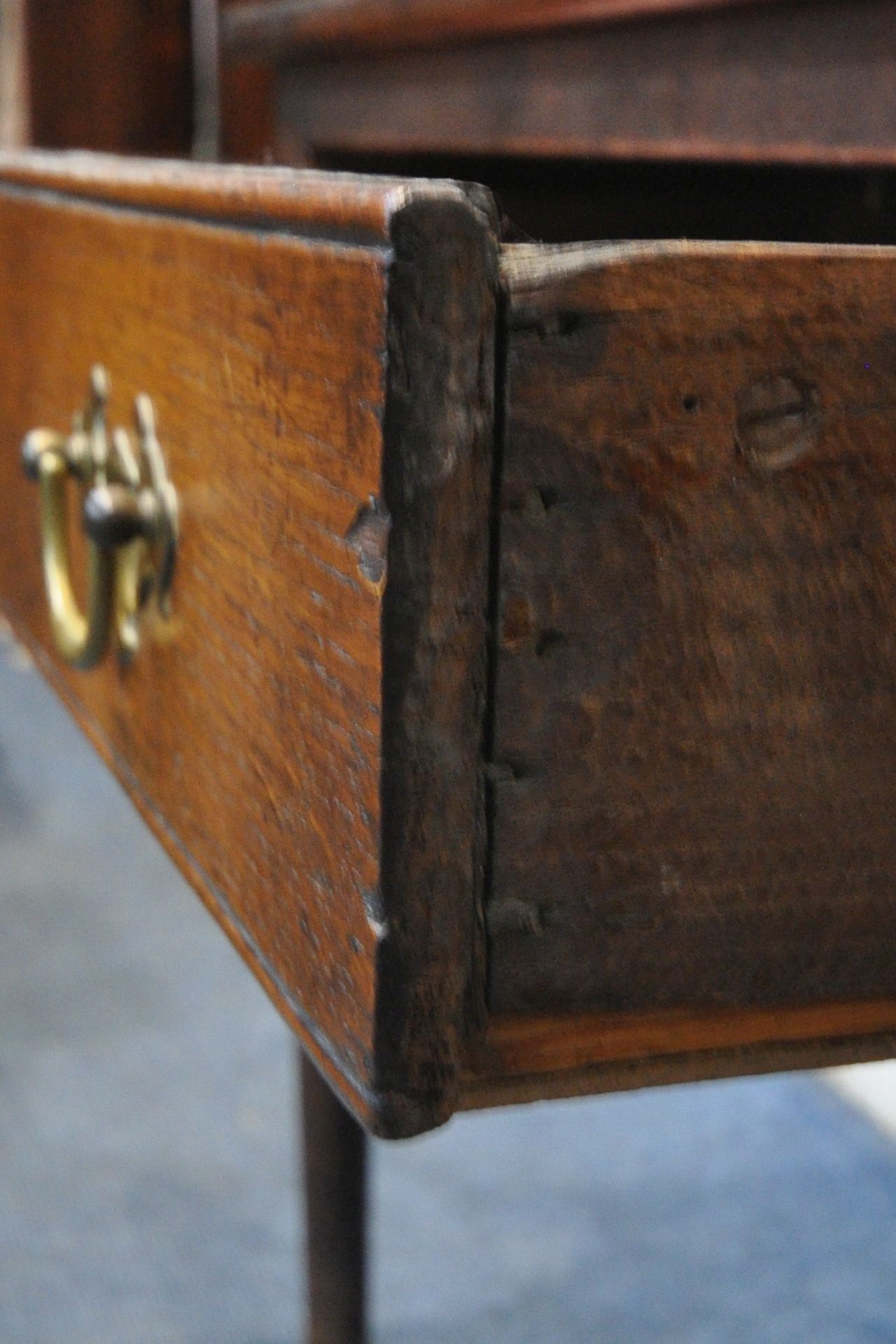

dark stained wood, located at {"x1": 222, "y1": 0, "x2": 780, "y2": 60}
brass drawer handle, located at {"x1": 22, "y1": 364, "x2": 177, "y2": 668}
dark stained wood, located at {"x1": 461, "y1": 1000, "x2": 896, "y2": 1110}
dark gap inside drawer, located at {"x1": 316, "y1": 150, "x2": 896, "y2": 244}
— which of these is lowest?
dark stained wood, located at {"x1": 461, "y1": 1000, "x2": 896, "y2": 1110}

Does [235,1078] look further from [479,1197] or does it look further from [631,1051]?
[631,1051]

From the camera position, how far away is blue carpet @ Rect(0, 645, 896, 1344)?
105 centimetres

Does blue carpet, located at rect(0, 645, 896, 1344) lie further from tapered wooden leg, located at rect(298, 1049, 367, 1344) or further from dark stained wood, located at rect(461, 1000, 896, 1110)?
dark stained wood, located at rect(461, 1000, 896, 1110)

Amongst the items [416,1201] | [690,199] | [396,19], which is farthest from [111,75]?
[416,1201]

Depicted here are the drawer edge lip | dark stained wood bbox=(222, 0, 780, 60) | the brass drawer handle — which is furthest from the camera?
dark stained wood bbox=(222, 0, 780, 60)

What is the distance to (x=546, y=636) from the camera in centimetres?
28

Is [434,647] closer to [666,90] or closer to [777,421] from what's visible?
[777,421]

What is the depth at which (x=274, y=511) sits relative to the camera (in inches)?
12.1

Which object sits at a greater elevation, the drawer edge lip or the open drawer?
the drawer edge lip

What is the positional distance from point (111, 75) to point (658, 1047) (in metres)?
0.71

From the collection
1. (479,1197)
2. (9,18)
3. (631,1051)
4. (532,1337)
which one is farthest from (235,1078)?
(631,1051)

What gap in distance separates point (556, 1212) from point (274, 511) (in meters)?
0.96

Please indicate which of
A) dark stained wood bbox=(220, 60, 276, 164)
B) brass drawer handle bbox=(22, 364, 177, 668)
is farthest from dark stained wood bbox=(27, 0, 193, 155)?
brass drawer handle bbox=(22, 364, 177, 668)

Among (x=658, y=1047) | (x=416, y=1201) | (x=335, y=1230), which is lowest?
(x=416, y=1201)
